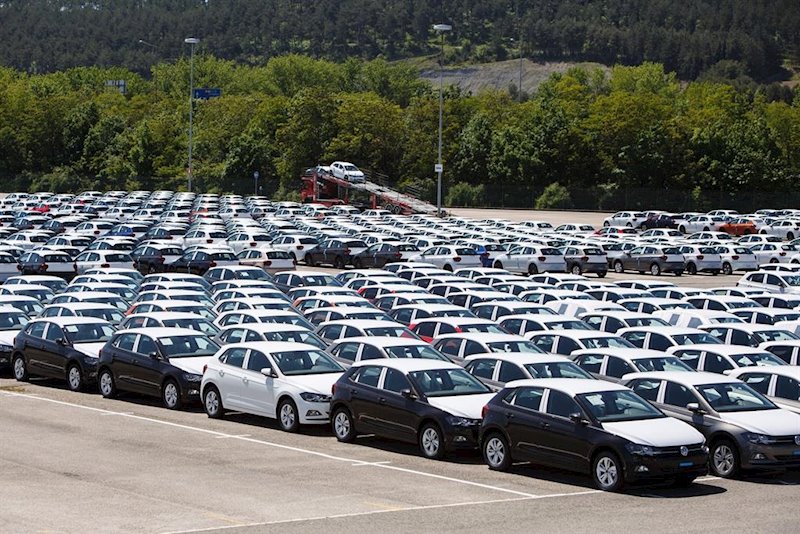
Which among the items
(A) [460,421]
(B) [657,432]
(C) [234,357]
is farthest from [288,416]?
(B) [657,432]

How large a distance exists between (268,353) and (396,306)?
347 inches

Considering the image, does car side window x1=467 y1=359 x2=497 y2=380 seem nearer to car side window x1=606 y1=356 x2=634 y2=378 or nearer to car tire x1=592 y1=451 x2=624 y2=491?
car side window x1=606 y1=356 x2=634 y2=378

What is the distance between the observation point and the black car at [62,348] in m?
26.2

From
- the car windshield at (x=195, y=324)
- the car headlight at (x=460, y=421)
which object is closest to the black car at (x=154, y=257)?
the car windshield at (x=195, y=324)

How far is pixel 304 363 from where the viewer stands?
22.2 meters

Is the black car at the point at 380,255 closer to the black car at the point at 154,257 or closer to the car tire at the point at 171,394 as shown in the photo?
the black car at the point at 154,257

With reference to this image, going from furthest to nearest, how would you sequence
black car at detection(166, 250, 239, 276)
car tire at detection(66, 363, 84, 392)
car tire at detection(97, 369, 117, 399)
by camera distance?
1. black car at detection(166, 250, 239, 276)
2. car tire at detection(66, 363, 84, 392)
3. car tire at detection(97, 369, 117, 399)

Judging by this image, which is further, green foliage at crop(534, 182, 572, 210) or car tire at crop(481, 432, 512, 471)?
green foliage at crop(534, 182, 572, 210)

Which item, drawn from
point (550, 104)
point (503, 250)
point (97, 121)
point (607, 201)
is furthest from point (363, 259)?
Answer: point (97, 121)

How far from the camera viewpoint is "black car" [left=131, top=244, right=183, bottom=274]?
48.9 metres

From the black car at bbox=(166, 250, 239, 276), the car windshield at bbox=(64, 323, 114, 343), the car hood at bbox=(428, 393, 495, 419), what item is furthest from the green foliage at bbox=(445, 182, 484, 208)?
the car hood at bbox=(428, 393, 495, 419)

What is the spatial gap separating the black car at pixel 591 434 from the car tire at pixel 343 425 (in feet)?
8.79

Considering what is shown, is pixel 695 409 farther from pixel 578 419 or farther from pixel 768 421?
pixel 578 419

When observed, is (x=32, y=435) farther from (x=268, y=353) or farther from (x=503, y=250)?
(x=503, y=250)
